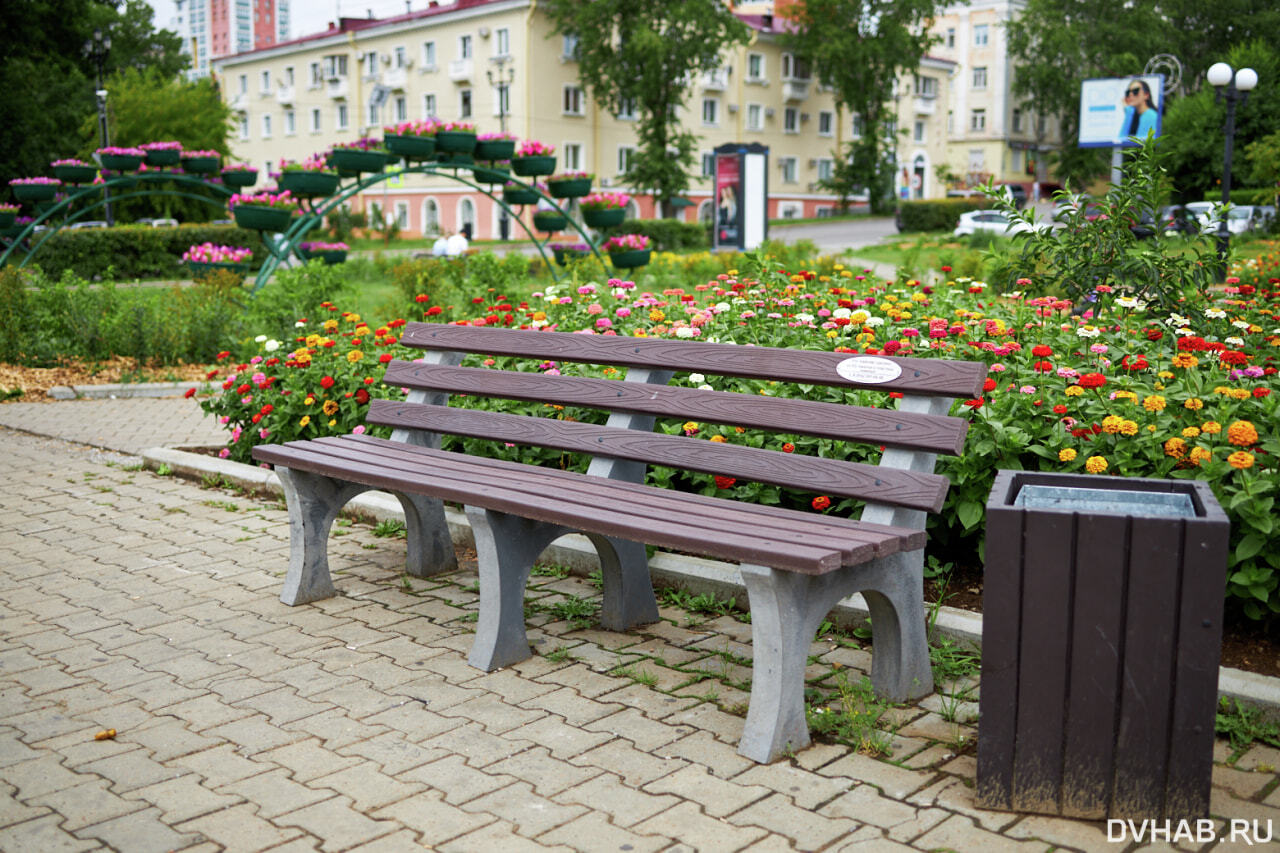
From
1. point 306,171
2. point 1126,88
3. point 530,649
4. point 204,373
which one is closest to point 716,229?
point 1126,88

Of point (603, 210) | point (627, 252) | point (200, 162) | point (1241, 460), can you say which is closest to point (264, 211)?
point (200, 162)

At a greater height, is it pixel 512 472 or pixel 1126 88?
pixel 1126 88

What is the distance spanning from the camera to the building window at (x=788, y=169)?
56.9 m

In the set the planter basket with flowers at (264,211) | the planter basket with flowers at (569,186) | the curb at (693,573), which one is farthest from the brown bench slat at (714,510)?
the planter basket with flowers at (569,186)

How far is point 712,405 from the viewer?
3.82m

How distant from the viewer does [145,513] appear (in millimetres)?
Result: 5996

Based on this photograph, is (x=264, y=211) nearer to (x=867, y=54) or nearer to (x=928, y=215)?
(x=928, y=215)

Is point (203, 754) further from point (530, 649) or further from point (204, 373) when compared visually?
point (204, 373)

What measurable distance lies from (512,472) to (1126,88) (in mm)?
26869

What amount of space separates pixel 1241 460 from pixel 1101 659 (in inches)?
41.1

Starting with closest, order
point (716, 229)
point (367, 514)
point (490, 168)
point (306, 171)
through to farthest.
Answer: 1. point (367, 514)
2. point (306, 171)
3. point (490, 168)
4. point (716, 229)

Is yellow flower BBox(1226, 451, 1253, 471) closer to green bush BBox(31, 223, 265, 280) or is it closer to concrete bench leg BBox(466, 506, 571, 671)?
concrete bench leg BBox(466, 506, 571, 671)

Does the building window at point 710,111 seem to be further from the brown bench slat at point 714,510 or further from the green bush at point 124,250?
the brown bench slat at point 714,510

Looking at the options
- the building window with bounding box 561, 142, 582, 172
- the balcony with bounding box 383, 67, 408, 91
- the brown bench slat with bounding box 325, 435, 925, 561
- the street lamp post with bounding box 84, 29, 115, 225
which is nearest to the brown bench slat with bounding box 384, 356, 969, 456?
the brown bench slat with bounding box 325, 435, 925, 561
